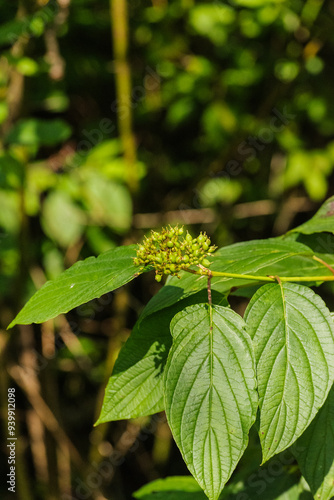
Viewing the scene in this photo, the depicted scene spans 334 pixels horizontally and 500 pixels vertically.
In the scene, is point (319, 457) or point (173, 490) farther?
point (173, 490)

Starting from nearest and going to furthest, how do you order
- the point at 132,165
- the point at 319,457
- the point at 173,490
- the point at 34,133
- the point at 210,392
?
the point at 210,392
the point at 319,457
the point at 173,490
the point at 34,133
the point at 132,165

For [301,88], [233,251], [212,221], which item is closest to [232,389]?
[233,251]

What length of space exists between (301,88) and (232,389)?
2.37 m

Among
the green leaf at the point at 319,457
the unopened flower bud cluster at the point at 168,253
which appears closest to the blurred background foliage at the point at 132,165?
the unopened flower bud cluster at the point at 168,253

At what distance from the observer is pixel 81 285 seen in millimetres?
778

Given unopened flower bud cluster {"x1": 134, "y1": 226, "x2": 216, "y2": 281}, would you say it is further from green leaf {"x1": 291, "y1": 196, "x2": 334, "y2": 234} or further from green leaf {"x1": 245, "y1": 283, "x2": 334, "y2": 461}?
green leaf {"x1": 291, "y1": 196, "x2": 334, "y2": 234}

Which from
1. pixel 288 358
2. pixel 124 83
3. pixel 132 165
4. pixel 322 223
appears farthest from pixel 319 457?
pixel 124 83

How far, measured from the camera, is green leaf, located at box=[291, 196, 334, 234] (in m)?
1.00

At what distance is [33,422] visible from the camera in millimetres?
2668

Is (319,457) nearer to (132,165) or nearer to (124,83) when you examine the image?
(132,165)

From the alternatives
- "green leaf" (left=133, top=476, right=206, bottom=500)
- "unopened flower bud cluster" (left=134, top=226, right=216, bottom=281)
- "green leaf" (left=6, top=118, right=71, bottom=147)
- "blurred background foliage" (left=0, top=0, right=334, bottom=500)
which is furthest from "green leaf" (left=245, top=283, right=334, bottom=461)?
"blurred background foliage" (left=0, top=0, right=334, bottom=500)

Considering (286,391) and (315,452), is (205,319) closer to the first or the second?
(286,391)

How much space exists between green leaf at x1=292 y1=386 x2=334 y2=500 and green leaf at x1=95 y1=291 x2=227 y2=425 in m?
0.26

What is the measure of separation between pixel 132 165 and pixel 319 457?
166 cm
